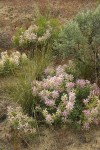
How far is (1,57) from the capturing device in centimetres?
700

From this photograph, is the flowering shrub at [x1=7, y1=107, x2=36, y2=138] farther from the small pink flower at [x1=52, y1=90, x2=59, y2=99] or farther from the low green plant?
the small pink flower at [x1=52, y1=90, x2=59, y2=99]

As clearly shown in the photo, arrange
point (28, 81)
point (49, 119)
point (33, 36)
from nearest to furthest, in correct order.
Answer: point (49, 119) → point (28, 81) → point (33, 36)

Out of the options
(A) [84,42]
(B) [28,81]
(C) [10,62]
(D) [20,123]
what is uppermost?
(A) [84,42]

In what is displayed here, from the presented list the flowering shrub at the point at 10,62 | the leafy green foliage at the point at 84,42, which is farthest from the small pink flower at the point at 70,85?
the flowering shrub at the point at 10,62

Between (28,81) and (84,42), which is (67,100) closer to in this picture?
(28,81)

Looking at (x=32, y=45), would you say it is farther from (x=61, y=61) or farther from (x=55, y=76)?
(x=55, y=76)

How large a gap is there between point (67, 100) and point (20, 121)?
2.06 feet

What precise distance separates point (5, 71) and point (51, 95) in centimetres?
128

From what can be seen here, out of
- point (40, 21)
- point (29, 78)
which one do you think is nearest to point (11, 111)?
point (29, 78)

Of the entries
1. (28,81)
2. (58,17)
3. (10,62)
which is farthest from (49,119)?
(58,17)

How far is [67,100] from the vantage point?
5.55m

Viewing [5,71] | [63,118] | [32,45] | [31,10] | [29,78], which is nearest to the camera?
[63,118]

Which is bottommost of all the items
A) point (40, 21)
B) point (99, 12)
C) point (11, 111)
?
point (11, 111)

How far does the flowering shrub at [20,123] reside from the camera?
5434 mm
